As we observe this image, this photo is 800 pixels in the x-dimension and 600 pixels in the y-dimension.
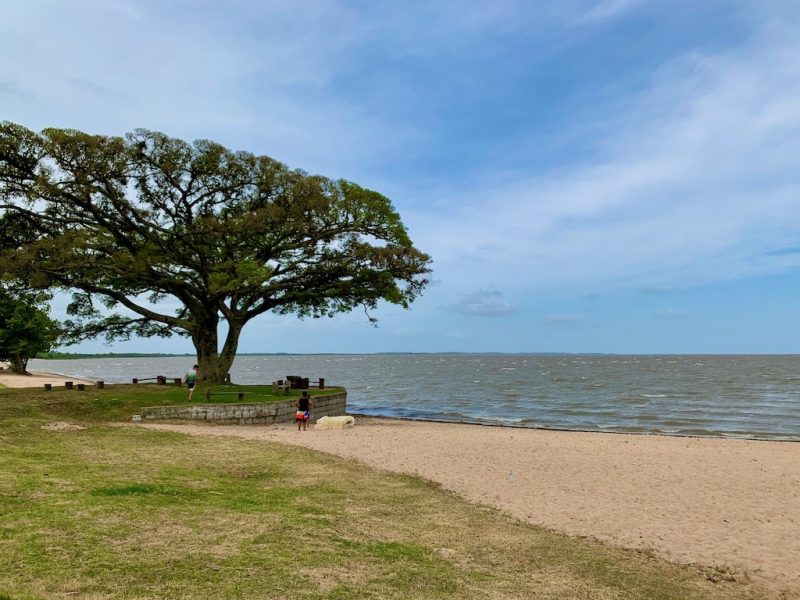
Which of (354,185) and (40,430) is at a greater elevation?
(354,185)

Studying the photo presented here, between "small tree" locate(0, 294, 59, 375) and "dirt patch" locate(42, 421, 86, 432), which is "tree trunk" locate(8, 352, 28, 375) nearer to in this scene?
"small tree" locate(0, 294, 59, 375)

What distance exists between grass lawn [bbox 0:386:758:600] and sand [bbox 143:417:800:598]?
1.16m

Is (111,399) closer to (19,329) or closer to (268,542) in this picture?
(268,542)

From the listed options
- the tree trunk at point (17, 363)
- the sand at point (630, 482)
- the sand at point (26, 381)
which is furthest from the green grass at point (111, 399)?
the tree trunk at point (17, 363)

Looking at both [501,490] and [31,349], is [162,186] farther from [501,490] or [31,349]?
[31,349]

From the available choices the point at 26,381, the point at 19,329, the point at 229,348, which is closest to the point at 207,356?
the point at 229,348

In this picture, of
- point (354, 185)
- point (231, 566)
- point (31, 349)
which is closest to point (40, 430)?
point (231, 566)

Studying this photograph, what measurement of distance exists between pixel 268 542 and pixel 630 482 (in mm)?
10250

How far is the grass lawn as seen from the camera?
548 cm

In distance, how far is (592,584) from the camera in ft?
21.9

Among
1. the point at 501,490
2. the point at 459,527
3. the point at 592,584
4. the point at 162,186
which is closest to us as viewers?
the point at 592,584

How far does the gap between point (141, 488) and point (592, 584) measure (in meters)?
6.93

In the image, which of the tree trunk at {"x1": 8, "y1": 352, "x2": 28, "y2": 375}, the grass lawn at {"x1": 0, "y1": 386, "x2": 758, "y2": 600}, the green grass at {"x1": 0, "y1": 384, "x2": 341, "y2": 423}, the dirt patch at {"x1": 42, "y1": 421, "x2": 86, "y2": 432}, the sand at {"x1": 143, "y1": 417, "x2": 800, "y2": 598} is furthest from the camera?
the tree trunk at {"x1": 8, "y1": 352, "x2": 28, "y2": 375}

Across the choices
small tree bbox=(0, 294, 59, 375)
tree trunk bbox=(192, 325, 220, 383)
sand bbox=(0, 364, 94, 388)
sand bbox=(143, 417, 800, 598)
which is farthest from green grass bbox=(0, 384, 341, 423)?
small tree bbox=(0, 294, 59, 375)
